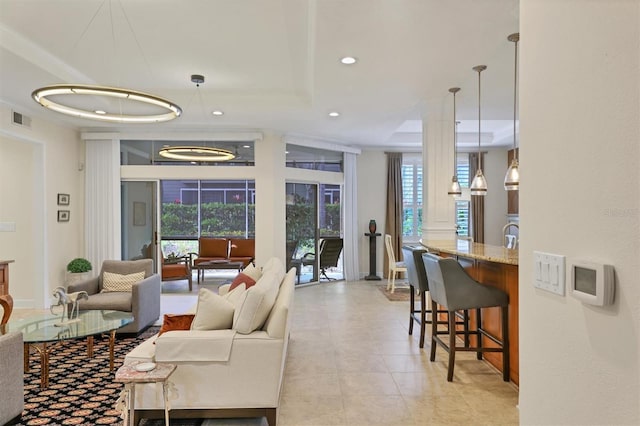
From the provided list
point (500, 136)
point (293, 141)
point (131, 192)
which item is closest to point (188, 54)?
point (293, 141)

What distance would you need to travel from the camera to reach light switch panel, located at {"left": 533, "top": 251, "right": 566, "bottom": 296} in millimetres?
1098

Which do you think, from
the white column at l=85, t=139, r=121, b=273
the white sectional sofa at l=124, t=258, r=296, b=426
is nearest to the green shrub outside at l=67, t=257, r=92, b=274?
the white column at l=85, t=139, r=121, b=273

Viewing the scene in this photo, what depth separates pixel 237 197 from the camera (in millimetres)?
10039

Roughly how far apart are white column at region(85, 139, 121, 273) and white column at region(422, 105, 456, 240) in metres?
5.13

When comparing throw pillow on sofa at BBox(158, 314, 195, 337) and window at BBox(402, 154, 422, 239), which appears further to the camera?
window at BBox(402, 154, 422, 239)

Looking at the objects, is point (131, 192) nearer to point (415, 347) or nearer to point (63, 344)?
point (63, 344)

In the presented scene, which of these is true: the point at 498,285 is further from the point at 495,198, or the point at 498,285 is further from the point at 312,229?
the point at 495,198

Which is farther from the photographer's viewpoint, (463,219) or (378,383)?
(463,219)

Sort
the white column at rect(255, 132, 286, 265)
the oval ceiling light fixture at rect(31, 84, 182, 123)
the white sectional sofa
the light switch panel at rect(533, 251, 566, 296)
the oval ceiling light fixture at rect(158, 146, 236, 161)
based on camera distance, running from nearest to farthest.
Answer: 1. the light switch panel at rect(533, 251, 566, 296)
2. the white sectional sofa
3. the oval ceiling light fixture at rect(31, 84, 182, 123)
4. the oval ceiling light fixture at rect(158, 146, 236, 161)
5. the white column at rect(255, 132, 286, 265)

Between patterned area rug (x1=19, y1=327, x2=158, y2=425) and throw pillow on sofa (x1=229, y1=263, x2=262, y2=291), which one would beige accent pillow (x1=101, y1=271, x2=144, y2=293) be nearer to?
patterned area rug (x1=19, y1=327, x2=158, y2=425)

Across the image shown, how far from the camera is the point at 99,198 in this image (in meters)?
6.83

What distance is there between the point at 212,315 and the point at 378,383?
57.0 inches

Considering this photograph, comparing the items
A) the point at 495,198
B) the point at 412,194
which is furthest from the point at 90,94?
the point at 495,198

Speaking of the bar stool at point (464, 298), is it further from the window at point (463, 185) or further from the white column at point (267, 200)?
the window at point (463, 185)
